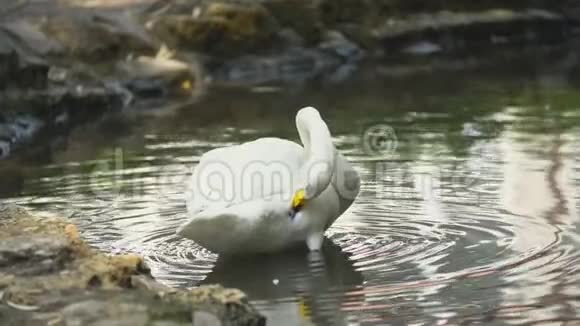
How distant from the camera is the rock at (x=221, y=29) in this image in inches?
643

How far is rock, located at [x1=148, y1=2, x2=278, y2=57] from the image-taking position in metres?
16.3

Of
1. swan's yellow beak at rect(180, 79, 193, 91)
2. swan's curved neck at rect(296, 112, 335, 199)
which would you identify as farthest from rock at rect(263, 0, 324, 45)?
swan's curved neck at rect(296, 112, 335, 199)

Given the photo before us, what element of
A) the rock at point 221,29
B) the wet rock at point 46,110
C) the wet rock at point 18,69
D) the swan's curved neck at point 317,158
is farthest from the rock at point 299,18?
the swan's curved neck at point 317,158

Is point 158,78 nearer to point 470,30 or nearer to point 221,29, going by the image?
point 221,29

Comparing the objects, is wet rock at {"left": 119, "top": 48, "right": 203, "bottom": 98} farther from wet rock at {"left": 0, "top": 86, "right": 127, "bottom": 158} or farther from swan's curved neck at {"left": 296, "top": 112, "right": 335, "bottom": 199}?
swan's curved neck at {"left": 296, "top": 112, "right": 335, "bottom": 199}

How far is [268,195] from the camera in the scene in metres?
5.66

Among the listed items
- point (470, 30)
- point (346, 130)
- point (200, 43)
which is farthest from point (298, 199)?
point (470, 30)

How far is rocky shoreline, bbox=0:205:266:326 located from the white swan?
0.67 metres

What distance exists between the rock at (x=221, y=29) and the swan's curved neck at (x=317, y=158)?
10335 mm

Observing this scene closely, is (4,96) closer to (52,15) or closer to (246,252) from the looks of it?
(52,15)

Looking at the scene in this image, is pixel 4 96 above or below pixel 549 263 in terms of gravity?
above

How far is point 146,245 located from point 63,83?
282 inches

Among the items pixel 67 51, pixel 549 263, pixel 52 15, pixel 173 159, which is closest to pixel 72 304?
pixel 549 263

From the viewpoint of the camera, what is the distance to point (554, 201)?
675 centimetres
